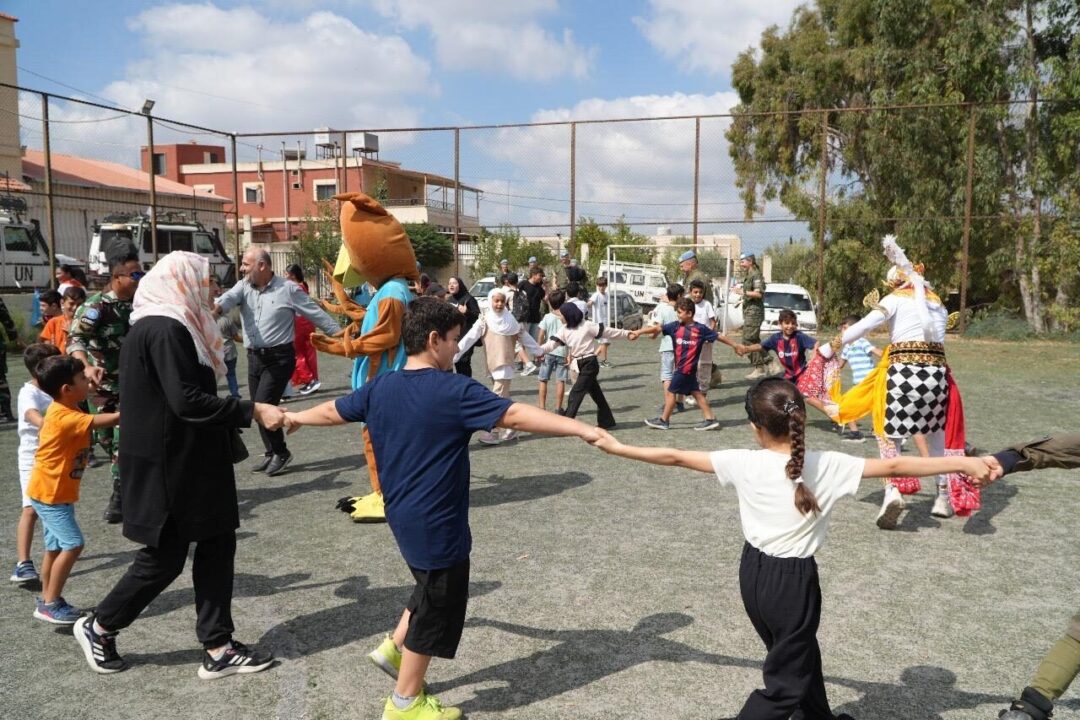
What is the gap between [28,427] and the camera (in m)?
4.85

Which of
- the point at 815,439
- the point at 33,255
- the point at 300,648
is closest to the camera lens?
the point at 300,648

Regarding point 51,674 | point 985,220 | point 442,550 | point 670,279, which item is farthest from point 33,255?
point 985,220

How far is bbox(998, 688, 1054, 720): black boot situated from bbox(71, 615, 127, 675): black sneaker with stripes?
3.83 metres

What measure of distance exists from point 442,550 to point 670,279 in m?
22.8

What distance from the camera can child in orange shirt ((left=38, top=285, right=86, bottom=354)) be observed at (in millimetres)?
8281

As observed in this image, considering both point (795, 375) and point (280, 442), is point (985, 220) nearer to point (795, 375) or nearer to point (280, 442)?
point (795, 375)

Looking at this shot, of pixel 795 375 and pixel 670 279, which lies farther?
pixel 670 279

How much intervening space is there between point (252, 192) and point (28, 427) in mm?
49014

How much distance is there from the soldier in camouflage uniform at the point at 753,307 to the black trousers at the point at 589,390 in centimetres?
440

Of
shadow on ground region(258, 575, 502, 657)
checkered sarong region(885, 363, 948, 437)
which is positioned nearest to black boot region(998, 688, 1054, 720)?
shadow on ground region(258, 575, 502, 657)

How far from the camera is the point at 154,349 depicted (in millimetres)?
3631

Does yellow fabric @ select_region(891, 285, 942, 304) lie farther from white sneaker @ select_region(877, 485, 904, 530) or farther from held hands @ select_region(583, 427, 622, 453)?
held hands @ select_region(583, 427, 622, 453)

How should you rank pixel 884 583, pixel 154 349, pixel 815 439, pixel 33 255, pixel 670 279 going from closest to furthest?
1. pixel 154 349
2. pixel 884 583
3. pixel 815 439
4. pixel 33 255
5. pixel 670 279

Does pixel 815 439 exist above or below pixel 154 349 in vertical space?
below
